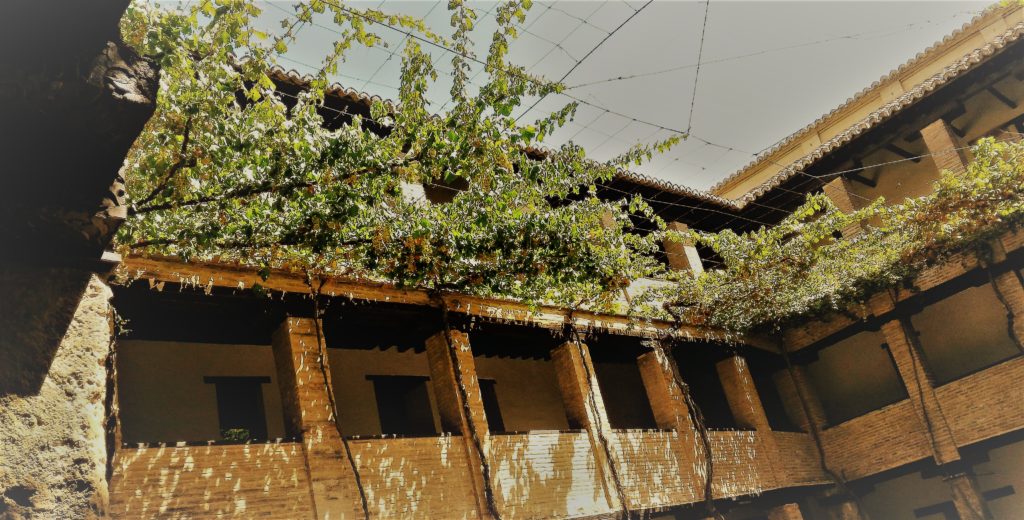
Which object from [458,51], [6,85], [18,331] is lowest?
[18,331]

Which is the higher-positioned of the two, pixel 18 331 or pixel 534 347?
pixel 534 347

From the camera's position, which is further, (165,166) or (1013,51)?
(1013,51)

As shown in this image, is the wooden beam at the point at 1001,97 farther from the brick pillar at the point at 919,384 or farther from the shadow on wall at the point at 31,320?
the shadow on wall at the point at 31,320

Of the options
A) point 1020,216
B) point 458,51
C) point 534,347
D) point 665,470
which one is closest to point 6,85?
point 458,51

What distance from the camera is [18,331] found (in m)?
2.65

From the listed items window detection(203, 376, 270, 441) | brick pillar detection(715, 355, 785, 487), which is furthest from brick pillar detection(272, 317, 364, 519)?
brick pillar detection(715, 355, 785, 487)

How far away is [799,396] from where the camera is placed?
648 inches

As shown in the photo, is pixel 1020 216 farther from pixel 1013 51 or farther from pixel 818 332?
pixel 818 332

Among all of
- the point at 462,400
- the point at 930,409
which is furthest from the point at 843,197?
the point at 462,400

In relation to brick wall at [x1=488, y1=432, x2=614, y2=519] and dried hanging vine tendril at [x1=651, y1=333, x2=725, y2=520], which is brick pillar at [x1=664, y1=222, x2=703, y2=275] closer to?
dried hanging vine tendril at [x1=651, y1=333, x2=725, y2=520]

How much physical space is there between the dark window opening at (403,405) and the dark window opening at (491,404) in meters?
1.29

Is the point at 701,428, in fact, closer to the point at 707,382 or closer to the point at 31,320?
the point at 707,382

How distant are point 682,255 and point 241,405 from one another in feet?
34.8

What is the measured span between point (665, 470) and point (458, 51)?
8939 millimetres
